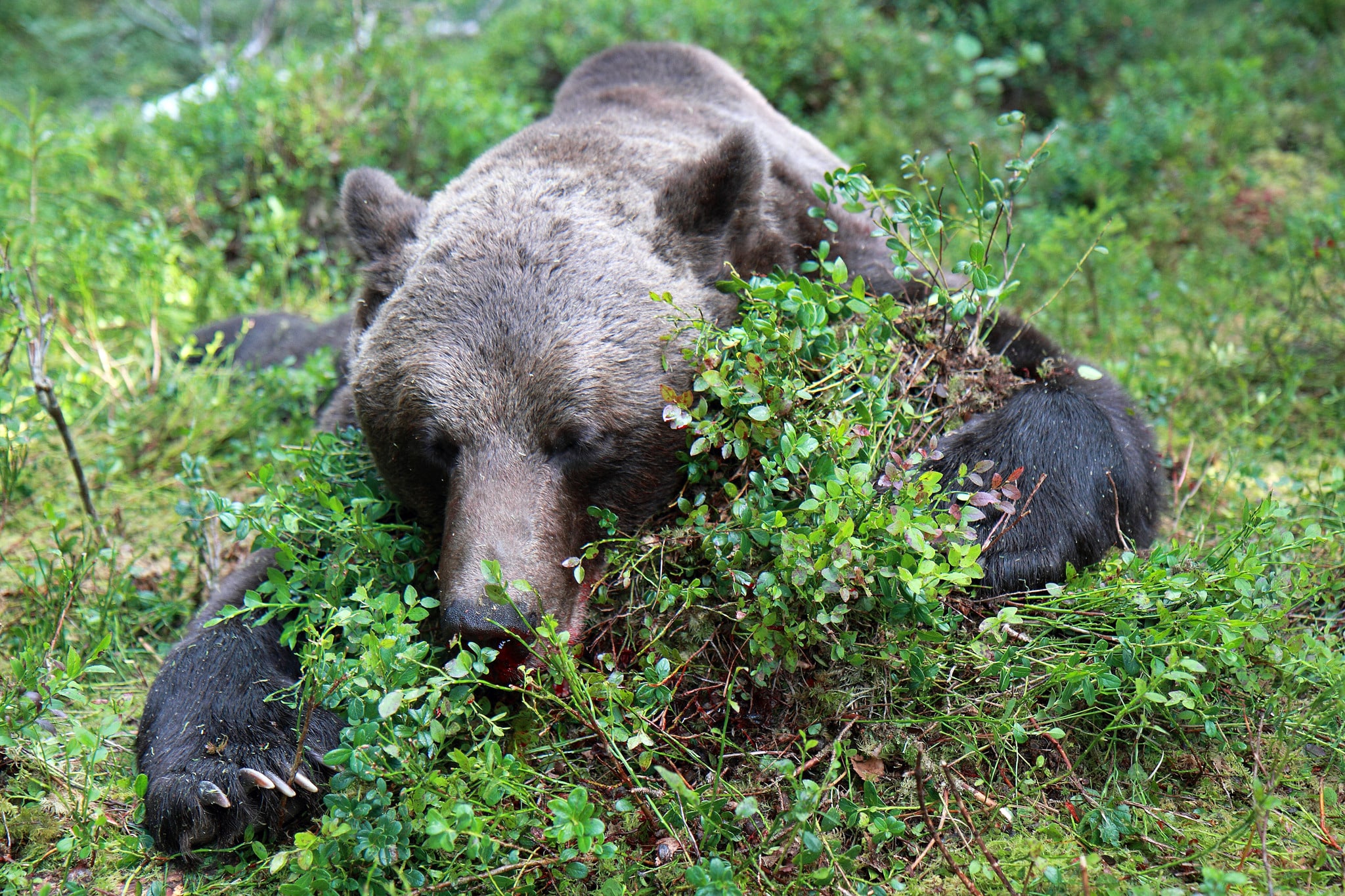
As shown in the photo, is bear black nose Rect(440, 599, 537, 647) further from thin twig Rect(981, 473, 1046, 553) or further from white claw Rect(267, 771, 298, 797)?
thin twig Rect(981, 473, 1046, 553)

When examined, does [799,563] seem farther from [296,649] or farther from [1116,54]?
[1116,54]

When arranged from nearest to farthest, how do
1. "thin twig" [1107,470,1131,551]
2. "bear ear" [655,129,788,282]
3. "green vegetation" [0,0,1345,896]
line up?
"green vegetation" [0,0,1345,896]
"thin twig" [1107,470,1131,551]
"bear ear" [655,129,788,282]

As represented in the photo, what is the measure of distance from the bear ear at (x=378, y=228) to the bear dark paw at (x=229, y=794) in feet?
5.15

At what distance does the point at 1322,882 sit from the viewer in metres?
2.11

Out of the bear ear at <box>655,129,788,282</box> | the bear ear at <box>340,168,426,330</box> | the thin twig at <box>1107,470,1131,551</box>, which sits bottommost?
the thin twig at <box>1107,470,1131,551</box>

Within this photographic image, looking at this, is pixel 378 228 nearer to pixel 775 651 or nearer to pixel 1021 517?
pixel 775 651

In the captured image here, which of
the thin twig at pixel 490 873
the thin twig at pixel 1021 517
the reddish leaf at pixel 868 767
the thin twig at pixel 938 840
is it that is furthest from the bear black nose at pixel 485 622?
the thin twig at pixel 1021 517

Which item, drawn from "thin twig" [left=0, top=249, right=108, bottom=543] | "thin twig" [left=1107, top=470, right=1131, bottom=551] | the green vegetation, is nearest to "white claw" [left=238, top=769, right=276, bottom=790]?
the green vegetation

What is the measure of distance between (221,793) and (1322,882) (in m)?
2.59

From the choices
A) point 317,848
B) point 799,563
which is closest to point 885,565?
point 799,563

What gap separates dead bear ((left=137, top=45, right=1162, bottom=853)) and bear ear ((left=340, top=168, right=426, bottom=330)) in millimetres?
Answer: 11

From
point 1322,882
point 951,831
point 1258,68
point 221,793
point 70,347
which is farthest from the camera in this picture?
point 1258,68

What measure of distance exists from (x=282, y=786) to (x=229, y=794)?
0.25m

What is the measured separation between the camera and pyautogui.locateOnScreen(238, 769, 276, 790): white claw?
2539mm
